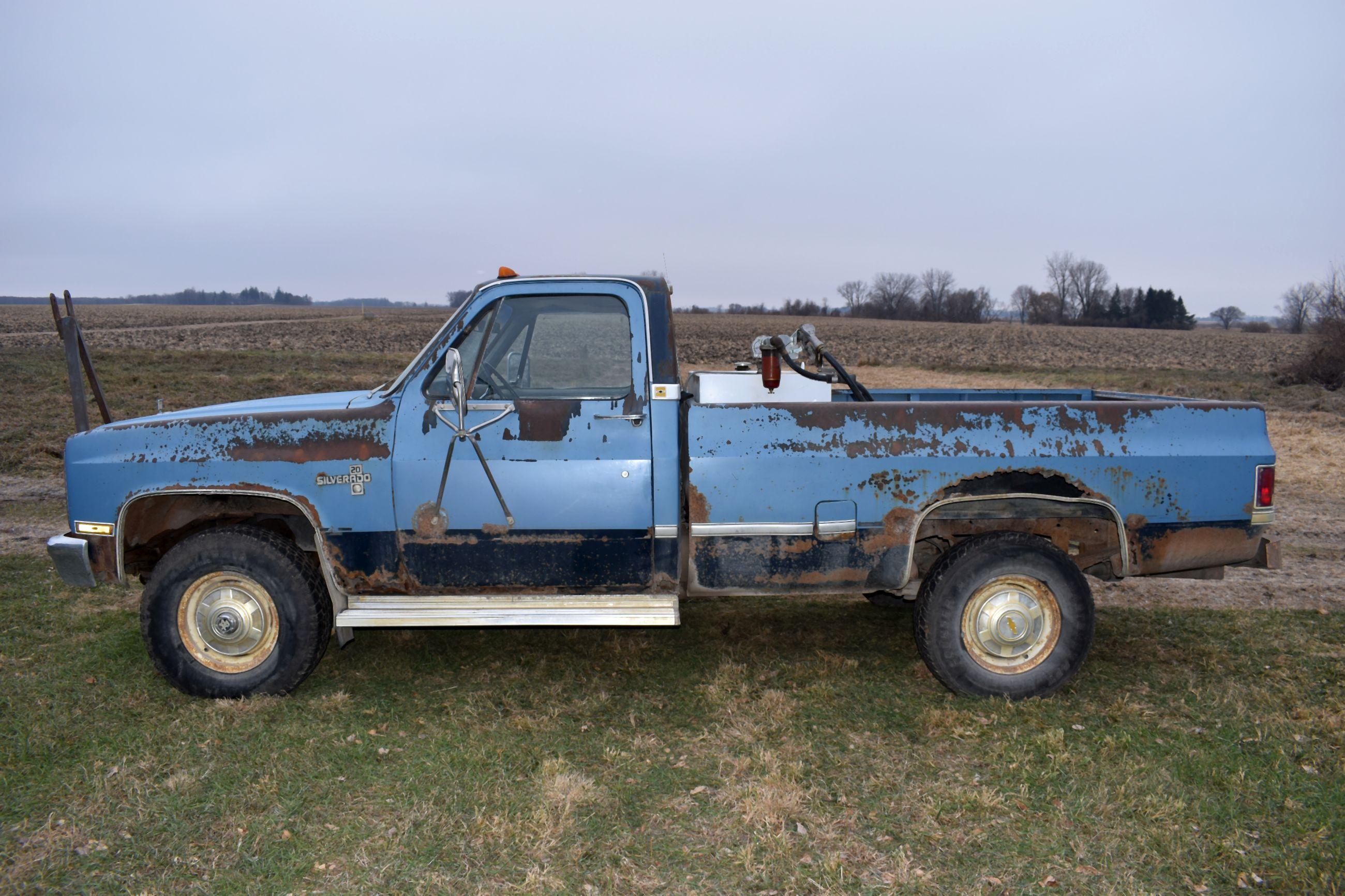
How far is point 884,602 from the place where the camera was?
19.5 feet

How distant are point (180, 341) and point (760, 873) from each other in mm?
38342

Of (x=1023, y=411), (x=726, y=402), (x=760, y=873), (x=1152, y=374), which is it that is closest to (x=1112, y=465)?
(x=1023, y=411)

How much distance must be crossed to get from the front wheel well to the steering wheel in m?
1.17

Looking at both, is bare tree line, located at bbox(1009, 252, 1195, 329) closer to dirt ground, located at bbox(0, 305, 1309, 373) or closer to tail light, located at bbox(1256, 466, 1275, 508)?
dirt ground, located at bbox(0, 305, 1309, 373)

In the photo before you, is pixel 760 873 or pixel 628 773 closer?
pixel 760 873

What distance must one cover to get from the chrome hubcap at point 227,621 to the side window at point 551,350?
1.41m

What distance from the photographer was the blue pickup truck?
4160 mm

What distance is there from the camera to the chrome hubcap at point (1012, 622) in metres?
4.33

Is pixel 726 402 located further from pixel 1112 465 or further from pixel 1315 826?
pixel 1315 826

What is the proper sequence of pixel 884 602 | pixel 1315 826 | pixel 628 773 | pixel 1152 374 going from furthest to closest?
pixel 1152 374 < pixel 884 602 < pixel 628 773 < pixel 1315 826

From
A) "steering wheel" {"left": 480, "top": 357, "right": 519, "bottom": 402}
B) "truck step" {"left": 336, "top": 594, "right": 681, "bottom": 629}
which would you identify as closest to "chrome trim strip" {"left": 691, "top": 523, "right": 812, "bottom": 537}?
"truck step" {"left": 336, "top": 594, "right": 681, "bottom": 629}

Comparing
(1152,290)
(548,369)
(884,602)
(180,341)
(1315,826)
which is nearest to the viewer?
(1315,826)

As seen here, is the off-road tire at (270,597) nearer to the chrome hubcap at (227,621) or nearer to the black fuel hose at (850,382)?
the chrome hubcap at (227,621)

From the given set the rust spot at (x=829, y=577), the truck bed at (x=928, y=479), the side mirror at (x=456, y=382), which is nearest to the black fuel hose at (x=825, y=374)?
the truck bed at (x=928, y=479)
